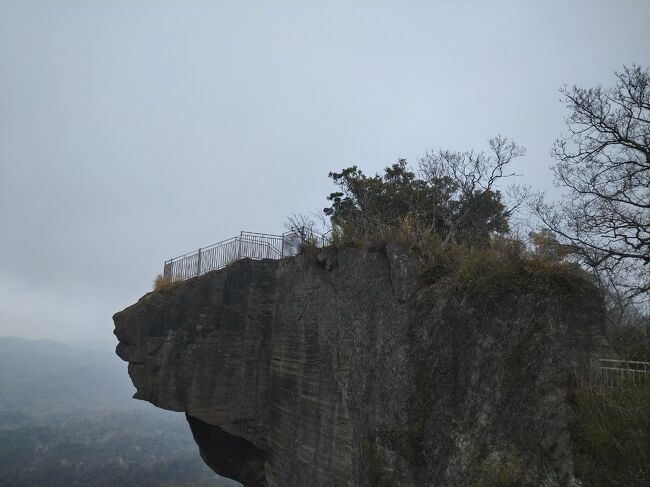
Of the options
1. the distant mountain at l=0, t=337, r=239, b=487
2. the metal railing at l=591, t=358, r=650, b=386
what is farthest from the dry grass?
the distant mountain at l=0, t=337, r=239, b=487

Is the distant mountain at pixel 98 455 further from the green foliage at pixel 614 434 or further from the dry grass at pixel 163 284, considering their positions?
the green foliage at pixel 614 434

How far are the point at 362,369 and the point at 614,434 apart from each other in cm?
604

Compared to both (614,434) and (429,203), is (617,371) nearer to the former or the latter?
(614,434)

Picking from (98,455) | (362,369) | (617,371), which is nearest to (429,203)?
(362,369)

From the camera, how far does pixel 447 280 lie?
964 centimetres

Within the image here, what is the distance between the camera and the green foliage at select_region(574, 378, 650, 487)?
575 cm

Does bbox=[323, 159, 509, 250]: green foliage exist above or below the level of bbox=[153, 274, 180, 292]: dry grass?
above

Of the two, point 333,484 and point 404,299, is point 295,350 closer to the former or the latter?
point 333,484

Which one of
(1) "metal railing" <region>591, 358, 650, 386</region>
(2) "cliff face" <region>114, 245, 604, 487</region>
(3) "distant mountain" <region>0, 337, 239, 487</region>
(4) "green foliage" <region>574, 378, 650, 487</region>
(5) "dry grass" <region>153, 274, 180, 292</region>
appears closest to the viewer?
(4) "green foliage" <region>574, 378, 650, 487</region>

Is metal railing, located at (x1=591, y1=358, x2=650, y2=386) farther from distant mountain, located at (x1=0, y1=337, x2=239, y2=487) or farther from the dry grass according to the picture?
distant mountain, located at (x1=0, y1=337, x2=239, y2=487)

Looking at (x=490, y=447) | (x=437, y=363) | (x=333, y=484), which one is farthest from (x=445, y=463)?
(x=333, y=484)

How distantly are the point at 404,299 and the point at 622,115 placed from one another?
7.22 meters

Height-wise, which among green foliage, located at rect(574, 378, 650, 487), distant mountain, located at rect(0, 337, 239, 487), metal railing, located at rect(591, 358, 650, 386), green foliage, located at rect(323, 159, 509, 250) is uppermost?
green foliage, located at rect(323, 159, 509, 250)

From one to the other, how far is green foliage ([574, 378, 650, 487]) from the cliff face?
292 mm
